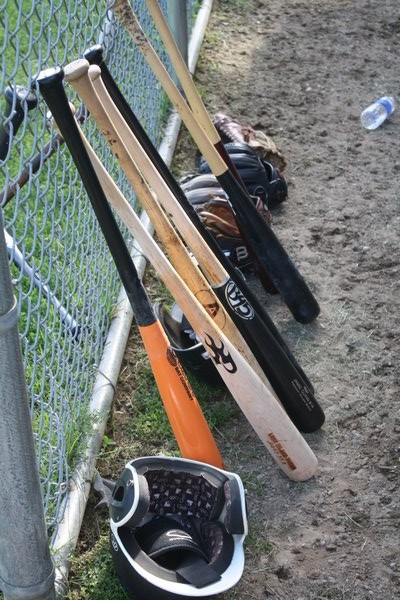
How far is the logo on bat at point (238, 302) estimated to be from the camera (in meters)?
2.85

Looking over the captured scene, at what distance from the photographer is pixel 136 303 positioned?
8.57 feet

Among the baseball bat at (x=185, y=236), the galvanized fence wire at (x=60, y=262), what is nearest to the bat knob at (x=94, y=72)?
the baseball bat at (x=185, y=236)

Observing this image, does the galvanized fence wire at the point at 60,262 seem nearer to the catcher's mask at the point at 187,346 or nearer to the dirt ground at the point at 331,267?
the catcher's mask at the point at 187,346

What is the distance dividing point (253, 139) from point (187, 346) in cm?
134

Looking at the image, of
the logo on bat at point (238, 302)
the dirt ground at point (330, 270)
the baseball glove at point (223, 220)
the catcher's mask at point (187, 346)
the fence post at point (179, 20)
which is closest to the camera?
the dirt ground at point (330, 270)

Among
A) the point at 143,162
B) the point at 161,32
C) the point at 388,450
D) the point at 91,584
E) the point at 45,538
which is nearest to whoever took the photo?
the point at 45,538

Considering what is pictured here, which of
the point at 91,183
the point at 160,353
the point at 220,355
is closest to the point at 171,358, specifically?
the point at 160,353

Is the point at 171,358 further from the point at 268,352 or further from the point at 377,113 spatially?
the point at 377,113

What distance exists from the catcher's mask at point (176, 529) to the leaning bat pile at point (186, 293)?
0.17 m

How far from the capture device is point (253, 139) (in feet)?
13.7

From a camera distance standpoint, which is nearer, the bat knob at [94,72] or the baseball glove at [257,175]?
the bat knob at [94,72]

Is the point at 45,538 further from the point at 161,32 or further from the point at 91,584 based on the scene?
the point at 161,32

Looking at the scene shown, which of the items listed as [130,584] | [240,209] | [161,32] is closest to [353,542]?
[130,584]

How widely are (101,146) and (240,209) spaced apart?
73 centimetres
